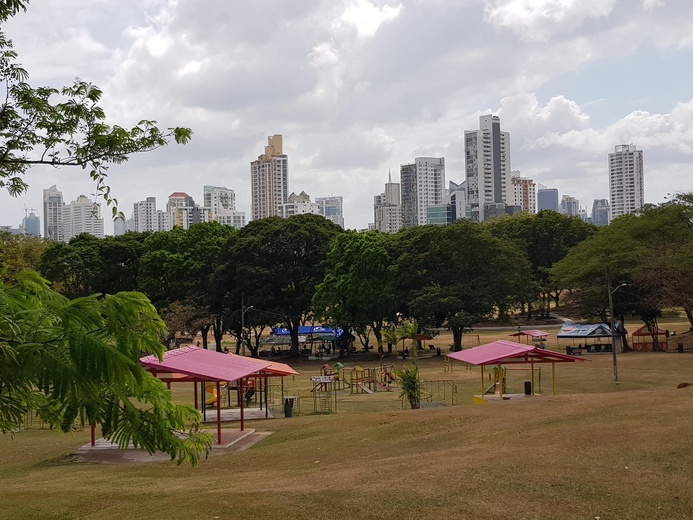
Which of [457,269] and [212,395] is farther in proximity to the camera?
[457,269]

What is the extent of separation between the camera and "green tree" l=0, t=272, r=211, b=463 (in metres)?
6.31

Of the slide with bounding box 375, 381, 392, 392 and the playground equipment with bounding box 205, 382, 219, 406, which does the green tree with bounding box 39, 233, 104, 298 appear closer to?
the playground equipment with bounding box 205, 382, 219, 406

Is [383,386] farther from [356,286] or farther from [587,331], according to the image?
[587,331]

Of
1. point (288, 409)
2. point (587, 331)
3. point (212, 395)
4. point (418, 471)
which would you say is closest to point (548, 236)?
point (587, 331)

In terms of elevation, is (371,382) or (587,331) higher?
(587,331)

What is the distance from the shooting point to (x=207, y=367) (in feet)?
77.9

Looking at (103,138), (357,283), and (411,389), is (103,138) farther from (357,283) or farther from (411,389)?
(357,283)

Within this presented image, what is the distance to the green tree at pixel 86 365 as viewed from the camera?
6309 millimetres

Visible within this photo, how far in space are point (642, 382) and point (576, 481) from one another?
86.6 feet

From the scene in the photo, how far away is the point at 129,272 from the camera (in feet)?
211

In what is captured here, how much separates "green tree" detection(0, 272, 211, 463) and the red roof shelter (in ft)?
44.5

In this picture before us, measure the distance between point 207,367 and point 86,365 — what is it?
17.9 metres

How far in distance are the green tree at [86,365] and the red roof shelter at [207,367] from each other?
44.5ft

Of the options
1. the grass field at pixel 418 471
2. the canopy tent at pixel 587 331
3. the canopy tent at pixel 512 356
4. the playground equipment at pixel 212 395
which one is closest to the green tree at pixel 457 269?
the canopy tent at pixel 587 331
